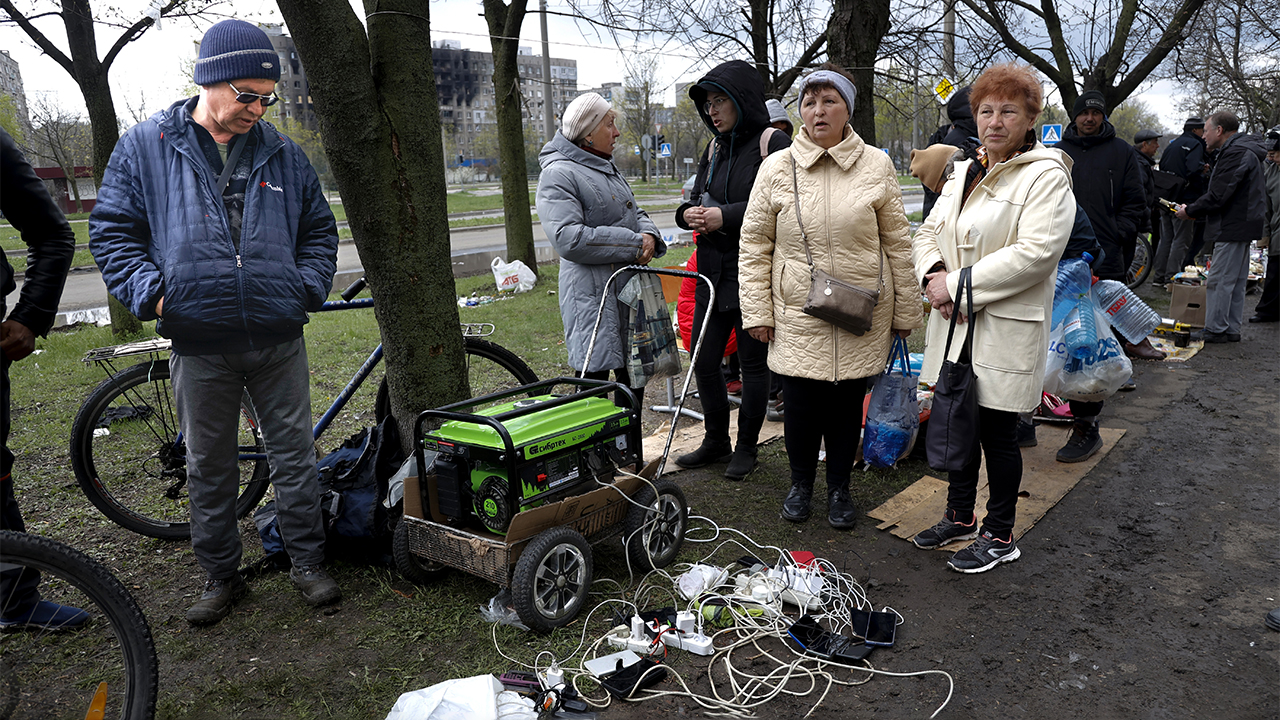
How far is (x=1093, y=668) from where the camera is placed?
2.78m

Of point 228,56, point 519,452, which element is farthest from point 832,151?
point 228,56

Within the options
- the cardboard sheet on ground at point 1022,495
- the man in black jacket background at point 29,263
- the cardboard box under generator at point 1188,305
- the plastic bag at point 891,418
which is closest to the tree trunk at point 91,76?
the man in black jacket background at point 29,263

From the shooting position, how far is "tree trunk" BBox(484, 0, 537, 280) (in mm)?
10742

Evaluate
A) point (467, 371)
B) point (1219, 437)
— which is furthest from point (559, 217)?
point (1219, 437)

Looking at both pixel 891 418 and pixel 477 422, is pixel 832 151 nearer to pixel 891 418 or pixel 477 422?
pixel 891 418

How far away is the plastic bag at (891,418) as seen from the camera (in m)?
4.35

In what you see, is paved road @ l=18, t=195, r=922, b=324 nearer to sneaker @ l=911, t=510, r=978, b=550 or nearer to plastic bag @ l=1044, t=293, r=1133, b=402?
plastic bag @ l=1044, t=293, r=1133, b=402

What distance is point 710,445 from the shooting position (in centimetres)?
483

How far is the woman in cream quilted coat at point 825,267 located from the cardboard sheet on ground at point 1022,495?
290 mm

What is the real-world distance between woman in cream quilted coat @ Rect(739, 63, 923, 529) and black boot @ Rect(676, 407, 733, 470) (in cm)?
79

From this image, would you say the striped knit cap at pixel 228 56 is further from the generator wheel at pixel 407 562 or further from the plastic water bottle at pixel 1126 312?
the plastic water bottle at pixel 1126 312

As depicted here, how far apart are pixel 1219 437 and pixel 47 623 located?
20.6 feet

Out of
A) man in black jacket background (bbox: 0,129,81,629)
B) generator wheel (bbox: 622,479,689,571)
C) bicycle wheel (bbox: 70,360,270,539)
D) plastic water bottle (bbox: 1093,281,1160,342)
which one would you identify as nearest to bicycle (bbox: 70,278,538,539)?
bicycle wheel (bbox: 70,360,270,539)

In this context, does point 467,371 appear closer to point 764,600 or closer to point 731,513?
point 731,513
